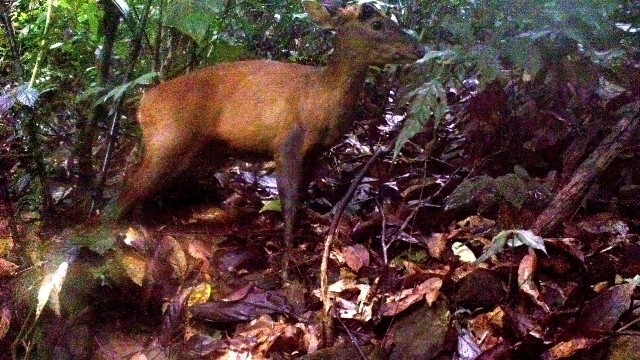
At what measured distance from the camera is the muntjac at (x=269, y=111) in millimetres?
3467

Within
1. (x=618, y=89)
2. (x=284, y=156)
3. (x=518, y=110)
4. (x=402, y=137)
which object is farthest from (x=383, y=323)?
(x=618, y=89)

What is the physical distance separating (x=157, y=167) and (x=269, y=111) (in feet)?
Answer: 2.20

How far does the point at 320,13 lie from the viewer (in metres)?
3.54

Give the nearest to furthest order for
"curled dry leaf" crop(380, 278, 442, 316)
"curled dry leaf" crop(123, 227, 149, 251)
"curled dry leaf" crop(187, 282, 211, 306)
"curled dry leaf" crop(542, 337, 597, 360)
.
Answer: "curled dry leaf" crop(542, 337, 597, 360), "curled dry leaf" crop(380, 278, 442, 316), "curled dry leaf" crop(187, 282, 211, 306), "curled dry leaf" crop(123, 227, 149, 251)

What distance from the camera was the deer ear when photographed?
3.51m

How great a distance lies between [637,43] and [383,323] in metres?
1.94

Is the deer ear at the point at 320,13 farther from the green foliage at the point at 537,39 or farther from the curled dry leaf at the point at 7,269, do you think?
the curled dry leaf at the point at 7,269

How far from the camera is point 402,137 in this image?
8.54 ft

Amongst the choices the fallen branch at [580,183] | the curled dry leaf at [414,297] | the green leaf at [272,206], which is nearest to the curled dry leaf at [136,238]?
the green leaf at [272,206]

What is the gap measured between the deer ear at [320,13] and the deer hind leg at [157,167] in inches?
37.1

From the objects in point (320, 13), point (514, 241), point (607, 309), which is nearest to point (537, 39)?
point (514, 241)

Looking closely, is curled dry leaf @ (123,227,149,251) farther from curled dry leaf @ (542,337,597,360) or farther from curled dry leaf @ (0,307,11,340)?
curled dry leaf @ (542,337,597,360)

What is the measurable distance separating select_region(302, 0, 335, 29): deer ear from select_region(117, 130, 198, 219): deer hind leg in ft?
3.09

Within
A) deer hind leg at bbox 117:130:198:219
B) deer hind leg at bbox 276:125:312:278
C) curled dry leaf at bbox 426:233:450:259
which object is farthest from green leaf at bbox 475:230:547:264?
deer hind leg at bbox 117:130:198:219
